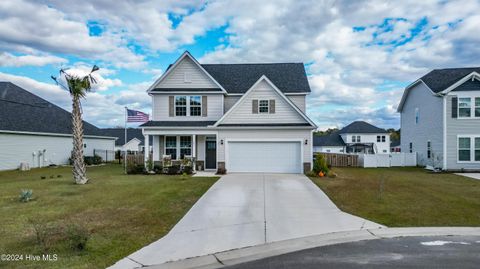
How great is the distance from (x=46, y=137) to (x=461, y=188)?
29772mm

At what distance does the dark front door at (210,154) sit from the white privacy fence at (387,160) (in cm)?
1319

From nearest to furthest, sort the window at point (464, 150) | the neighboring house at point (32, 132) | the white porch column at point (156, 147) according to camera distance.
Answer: the white porch column at point (156, 147), the window at point (464, 150), the neighboring house at point (32, 132)

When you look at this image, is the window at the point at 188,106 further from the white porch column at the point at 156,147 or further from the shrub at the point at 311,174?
the shrub at the point at 311,174

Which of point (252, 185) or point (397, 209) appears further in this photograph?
point (252, 185)

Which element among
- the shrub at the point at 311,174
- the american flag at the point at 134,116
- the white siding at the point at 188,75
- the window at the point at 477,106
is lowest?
the shrub at the point at 311,174

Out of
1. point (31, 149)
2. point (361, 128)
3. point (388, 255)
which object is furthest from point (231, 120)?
point (361, 128)

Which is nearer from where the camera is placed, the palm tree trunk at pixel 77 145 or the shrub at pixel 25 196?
the shrub at pixel 25 196

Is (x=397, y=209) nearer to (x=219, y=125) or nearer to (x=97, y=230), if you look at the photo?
(x=97, y=230)

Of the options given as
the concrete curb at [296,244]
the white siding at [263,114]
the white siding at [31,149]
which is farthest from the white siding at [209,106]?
the concrete curb at [296,244]

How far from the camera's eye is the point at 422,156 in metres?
27.1

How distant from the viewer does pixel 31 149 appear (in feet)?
85.5

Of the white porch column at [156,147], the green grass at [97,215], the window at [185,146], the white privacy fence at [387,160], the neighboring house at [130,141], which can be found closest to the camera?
the green grass at [97,215]

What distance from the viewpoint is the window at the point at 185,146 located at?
2258cm

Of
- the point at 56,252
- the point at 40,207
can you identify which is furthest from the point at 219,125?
the point at 56,252
